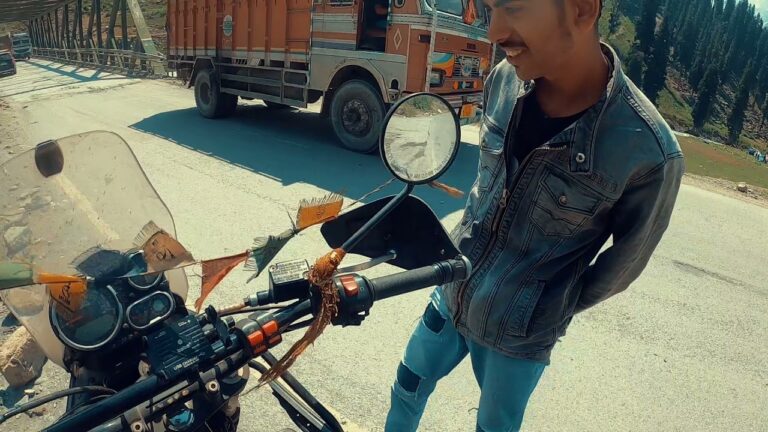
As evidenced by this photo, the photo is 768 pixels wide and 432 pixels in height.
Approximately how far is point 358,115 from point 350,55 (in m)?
0.91

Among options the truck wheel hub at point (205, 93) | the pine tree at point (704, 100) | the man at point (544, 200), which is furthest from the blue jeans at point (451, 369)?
the pine tree at point (704, 100)

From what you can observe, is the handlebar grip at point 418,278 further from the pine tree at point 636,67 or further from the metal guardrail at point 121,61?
the pine tree at point 636,67

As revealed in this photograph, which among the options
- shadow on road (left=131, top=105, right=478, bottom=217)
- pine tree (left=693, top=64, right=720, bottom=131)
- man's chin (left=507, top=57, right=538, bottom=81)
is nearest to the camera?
man's chin (left=507, top=57, right=538, bottom=81)

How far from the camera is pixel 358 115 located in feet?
25.5

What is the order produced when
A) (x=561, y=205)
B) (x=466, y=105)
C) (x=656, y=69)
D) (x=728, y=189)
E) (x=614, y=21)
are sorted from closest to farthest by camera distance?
(x=561, y=205) → (x=466, y=105) → (x=728, y=189) → (x=656, y=69) → (x=614, y=21)

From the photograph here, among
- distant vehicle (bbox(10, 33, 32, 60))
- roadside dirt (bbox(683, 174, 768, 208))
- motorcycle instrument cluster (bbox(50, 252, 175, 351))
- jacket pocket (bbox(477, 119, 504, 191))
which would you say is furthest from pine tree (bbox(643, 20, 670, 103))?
motorcycle instrument cluster (bbox(50, 252, 175, 351))

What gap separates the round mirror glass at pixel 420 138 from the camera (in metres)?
1.38

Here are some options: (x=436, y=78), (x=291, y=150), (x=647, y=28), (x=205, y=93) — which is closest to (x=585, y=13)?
(x=436, y=78)

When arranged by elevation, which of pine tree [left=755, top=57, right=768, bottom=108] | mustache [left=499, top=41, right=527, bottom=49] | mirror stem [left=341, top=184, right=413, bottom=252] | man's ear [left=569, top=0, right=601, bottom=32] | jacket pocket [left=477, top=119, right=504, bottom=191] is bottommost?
mirror stem [left=341, top=184, right=413, bottom=252]

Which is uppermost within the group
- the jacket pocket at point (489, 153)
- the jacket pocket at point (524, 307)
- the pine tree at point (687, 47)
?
the pine tree at point (687, 47)

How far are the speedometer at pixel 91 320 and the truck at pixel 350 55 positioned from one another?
20.3 feet

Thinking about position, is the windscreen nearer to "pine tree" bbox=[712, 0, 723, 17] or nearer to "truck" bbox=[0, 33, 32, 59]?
"truck" bbox=[0, 33, 32, 59]

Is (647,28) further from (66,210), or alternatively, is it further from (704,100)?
(66,210)

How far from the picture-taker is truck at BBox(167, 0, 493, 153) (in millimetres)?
6996
